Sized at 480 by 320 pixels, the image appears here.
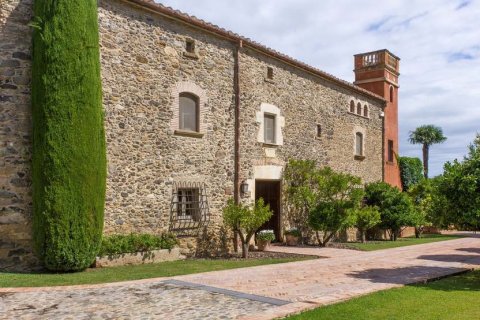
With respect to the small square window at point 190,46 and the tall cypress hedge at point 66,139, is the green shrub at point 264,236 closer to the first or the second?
the tall cypress hedge at point 66,139

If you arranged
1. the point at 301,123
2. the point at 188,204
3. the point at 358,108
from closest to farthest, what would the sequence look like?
the point at 188,204 < the point at 301,123 < the point at 358,108

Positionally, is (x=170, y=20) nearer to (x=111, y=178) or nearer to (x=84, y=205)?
(x=111, y=178)

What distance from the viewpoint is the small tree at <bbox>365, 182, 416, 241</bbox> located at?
65.3ft

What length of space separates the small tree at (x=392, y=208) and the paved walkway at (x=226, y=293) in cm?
822

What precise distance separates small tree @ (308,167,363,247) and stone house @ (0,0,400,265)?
4.51 ft

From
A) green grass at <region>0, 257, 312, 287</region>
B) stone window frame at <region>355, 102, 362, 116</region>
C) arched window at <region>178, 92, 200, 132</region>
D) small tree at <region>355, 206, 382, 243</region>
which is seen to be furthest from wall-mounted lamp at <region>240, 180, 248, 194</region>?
stone window frame at <region>355, 102, 362, 116</region>

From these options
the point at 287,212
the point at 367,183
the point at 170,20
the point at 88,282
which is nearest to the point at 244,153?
the point at 287,212

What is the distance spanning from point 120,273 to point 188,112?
17.6 feet

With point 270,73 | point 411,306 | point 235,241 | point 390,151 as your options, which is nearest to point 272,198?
point 235,241

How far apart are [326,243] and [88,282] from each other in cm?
999

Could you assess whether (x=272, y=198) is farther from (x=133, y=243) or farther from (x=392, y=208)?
(x=392, y=208)

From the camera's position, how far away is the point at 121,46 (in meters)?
11.3

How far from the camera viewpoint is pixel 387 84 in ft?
81.9

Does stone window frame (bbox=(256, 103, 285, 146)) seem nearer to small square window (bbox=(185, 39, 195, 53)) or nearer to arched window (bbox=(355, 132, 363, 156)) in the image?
small square window (bbox=(185, 39, 195, 53))
